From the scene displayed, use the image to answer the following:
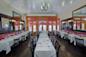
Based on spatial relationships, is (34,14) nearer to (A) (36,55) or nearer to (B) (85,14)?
(B) (85,14)

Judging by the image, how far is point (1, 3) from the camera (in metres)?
7.80

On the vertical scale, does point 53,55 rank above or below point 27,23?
below

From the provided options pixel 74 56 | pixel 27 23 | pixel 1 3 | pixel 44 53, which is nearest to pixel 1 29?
pixel 1 3

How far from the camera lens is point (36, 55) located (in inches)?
120

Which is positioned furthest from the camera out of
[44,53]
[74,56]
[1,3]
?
[1,3]

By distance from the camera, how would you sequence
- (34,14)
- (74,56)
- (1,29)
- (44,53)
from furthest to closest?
(34,14) → (1,29) → (74,56) → (44,53)

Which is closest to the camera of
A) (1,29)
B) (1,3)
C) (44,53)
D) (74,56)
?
(44,53)

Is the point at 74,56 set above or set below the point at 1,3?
below

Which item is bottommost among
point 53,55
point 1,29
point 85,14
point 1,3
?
point 53,55

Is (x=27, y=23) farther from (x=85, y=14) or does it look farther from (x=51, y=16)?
(x=85, y=14)

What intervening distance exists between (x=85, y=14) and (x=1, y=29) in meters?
4.88

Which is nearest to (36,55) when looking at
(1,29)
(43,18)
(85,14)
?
(1,29)

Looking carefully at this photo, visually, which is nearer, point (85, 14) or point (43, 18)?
point (85, 14)

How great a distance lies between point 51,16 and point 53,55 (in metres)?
A: 15.6
